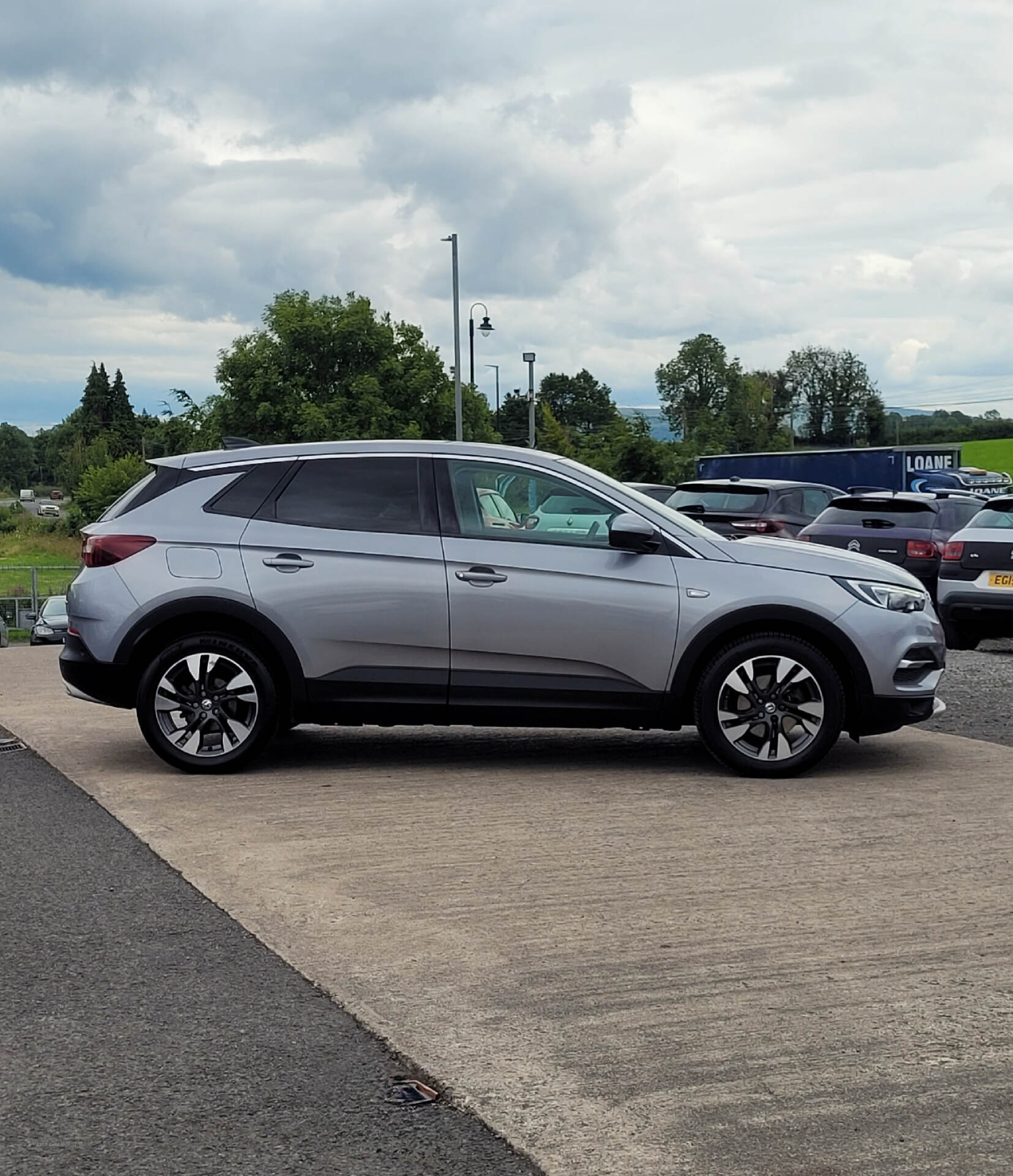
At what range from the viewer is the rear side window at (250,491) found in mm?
8266

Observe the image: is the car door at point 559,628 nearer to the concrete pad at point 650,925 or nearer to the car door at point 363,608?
the car door at point 363,608

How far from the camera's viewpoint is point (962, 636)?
16172 millimetres

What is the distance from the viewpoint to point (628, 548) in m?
7.99

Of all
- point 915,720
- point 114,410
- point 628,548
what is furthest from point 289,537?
point 114,410

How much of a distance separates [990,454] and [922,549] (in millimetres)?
121040

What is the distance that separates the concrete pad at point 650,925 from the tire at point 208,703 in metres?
0.17

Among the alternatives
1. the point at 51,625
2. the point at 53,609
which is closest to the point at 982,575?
the point at 51,625

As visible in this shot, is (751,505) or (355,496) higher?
(751,505)

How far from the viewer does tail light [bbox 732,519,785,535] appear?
64.8 feet

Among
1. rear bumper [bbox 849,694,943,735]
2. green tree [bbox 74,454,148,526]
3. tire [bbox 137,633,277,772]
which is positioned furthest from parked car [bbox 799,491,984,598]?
green tree [bbox 74,454,148,526]

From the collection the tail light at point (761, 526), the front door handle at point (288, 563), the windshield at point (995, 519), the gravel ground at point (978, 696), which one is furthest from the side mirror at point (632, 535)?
the tail light at point (761, 526)

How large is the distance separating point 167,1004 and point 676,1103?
1533mm

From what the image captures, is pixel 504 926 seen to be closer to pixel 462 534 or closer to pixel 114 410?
pixel 462 534

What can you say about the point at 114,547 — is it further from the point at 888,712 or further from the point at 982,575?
the point at 982,575
